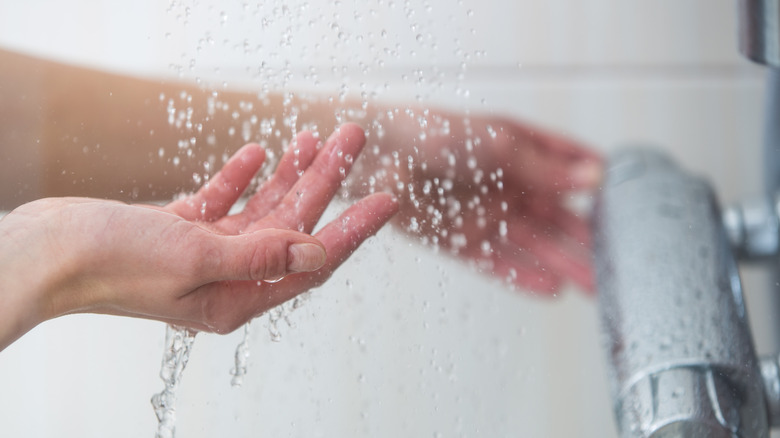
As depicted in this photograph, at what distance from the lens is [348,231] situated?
36 cm

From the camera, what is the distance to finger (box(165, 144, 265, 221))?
39 cm

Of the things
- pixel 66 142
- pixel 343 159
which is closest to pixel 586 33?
pixel 343 159

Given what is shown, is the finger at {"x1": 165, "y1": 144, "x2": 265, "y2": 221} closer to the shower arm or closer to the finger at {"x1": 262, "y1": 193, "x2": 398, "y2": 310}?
the finger at {"x1": 262, "y1": 193, "x2": 398, "y2": 310}

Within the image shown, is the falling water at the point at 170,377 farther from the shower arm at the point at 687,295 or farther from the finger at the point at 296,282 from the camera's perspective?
the shower arm at the point at 687,295

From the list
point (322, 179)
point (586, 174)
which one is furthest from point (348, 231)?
point (586, 174)

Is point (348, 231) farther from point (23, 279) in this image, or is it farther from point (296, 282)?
point (23, 279)

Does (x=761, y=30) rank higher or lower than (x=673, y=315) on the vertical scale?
higher

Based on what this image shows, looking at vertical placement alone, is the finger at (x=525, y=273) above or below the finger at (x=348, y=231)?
below

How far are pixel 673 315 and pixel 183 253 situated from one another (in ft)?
0.71

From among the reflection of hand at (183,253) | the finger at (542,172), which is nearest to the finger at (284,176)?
the reflection of hand at (183,253)

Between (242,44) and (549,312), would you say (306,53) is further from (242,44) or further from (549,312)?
(549,312)

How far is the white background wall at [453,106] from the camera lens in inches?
14.4

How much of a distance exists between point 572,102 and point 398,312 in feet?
0.51

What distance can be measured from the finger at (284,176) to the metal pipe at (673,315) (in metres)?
0.15
